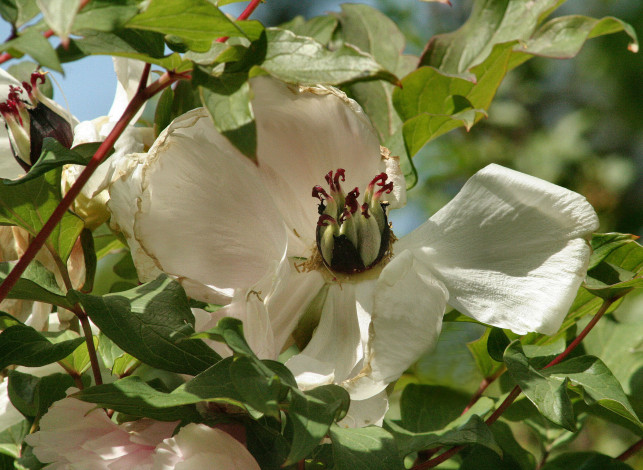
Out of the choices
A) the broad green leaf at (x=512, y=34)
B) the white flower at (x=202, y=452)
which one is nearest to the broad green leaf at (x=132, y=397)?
the white flower at (x=202, y=452)

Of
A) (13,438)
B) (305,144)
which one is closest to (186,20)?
(305,144)

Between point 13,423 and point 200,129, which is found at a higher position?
point 200,129

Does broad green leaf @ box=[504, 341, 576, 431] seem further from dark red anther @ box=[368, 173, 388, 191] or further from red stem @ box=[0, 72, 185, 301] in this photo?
red stem @ box=[0, 72, 185, 301]

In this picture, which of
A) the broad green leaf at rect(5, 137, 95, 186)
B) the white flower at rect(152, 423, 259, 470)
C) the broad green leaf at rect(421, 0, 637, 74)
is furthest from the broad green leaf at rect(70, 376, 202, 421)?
the broad green leaf at rect(421, 0, 637, 74)

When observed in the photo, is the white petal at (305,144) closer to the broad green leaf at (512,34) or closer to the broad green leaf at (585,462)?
the broad green leaf at (512,34)

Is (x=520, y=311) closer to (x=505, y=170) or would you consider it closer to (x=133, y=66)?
(x=505, y=170)

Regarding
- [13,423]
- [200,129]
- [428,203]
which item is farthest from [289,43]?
[428,203]
